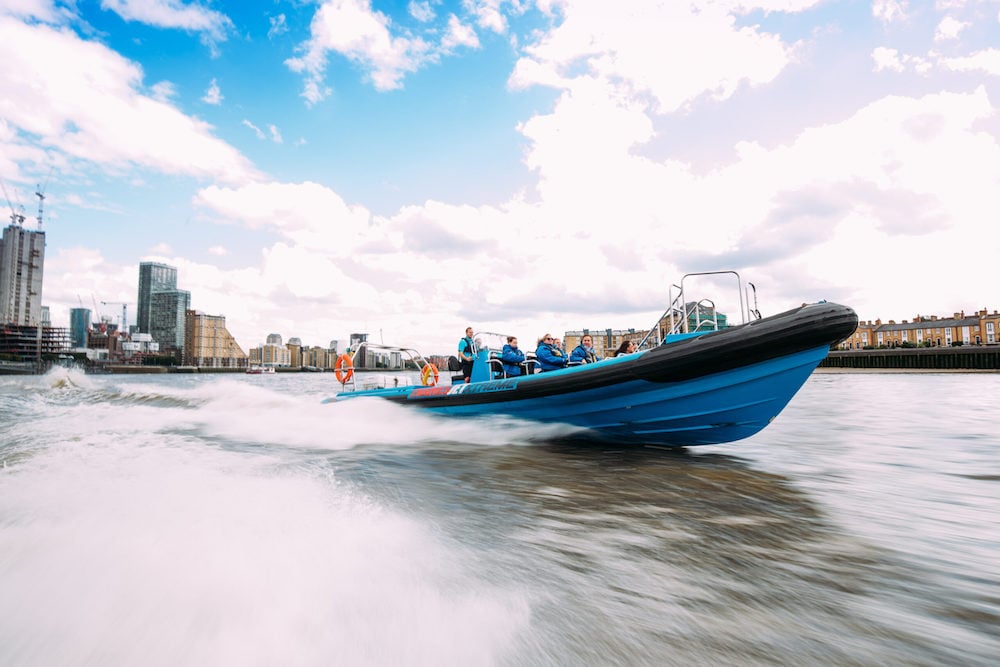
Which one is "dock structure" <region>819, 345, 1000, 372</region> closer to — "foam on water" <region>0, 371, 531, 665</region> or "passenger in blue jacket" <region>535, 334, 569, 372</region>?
"passenger in blue jacket" <region>535, 334, 569, 372</region>

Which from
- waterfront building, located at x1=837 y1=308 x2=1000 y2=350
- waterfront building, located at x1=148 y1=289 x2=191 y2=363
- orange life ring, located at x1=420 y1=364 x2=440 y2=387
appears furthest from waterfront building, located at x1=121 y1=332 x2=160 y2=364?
waterfront building, located at x1=837 y1=308 x2=1000 y2=350

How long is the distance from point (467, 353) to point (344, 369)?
3858 millimetres

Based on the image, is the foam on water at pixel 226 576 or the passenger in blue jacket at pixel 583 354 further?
the passenger in blue jacket at pixel 583 354

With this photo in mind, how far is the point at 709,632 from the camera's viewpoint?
2.09 m

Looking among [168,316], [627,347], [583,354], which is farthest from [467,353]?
[168,316]

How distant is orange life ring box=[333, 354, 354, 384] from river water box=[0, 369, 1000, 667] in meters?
5.00

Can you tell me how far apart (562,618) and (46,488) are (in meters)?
4.54

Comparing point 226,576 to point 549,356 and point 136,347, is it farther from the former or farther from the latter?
point 136,347

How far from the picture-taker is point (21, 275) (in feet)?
447

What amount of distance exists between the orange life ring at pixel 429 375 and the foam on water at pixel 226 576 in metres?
4.73

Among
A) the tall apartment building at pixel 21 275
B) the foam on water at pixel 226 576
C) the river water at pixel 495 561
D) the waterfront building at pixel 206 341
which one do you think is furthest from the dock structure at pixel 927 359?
the tall apartment building at pixel 21 275

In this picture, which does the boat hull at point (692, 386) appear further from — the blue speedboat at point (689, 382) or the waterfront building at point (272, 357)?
the waterfront building at point (272, 357)

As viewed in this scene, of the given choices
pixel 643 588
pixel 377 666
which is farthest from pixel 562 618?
pixel 377 666

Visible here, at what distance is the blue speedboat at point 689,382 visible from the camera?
17.4 feet
